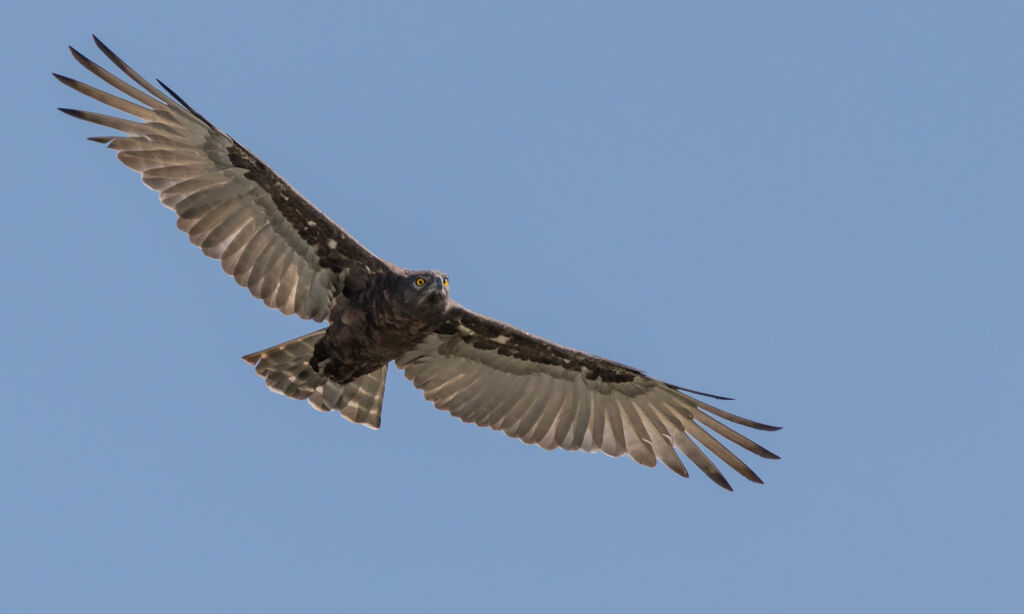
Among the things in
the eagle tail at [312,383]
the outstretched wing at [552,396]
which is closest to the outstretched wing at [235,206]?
the eagle tail at [312,383]

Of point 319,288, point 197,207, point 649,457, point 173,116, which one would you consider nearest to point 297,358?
point 319,288

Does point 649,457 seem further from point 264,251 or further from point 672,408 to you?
point 264,251

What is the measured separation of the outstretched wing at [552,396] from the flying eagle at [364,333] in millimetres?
13

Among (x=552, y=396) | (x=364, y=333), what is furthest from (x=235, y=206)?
(x=552, y=396)

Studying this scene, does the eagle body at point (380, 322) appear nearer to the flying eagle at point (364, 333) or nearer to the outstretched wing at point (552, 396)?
the flying eagle at point (364, 333)

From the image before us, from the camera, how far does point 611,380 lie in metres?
18.1

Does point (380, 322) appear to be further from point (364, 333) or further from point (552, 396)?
point (552, 396)

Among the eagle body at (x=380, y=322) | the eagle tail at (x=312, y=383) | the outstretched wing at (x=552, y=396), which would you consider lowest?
the eagle tail at (x=312, y=383)

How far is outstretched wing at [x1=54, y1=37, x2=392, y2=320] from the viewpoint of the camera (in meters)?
16.2

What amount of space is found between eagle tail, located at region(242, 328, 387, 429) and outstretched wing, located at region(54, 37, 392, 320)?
0.49m

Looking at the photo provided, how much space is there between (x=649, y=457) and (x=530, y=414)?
164 centimetres

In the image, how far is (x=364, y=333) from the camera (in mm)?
16781

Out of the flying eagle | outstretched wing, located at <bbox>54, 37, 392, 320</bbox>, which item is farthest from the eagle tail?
outstretched wing, located at <bbox>54, 37, 392, 320</bbox>

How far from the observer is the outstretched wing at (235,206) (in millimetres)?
16250
